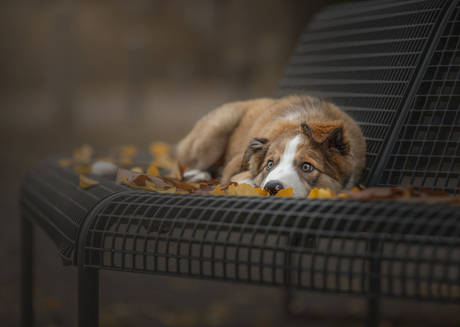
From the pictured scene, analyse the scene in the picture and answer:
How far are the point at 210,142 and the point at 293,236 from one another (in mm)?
2379

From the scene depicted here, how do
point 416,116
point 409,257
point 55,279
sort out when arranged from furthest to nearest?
1. point 55,279
2. point 416,116
3. point 409,257

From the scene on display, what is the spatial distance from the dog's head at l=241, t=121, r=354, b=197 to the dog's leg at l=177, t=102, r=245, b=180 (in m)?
1.17

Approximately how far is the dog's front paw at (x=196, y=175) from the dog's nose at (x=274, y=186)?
4.17 feet

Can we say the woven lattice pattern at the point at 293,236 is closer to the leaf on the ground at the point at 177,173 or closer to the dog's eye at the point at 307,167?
the dog's eye at the point at 307,167

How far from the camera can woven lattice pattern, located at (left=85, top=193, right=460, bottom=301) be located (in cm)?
173

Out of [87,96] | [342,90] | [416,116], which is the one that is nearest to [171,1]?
[87,96]

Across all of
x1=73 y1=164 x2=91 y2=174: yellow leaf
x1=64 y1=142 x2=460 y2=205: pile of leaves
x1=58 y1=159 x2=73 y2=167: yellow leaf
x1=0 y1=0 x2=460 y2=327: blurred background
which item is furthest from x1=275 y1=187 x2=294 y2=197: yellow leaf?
x1=0 y1=0 x2=460 y2=327: blurred background

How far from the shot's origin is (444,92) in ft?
9.80

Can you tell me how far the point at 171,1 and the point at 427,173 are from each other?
13.9 m

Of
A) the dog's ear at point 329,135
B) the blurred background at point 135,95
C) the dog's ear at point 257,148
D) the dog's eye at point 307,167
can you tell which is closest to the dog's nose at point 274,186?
the dog's eye at point 307,167

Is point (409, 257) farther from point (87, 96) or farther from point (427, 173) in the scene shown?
point (87, 96)

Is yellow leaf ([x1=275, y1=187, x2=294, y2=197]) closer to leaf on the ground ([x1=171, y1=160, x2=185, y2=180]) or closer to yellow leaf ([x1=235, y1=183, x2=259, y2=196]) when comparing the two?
yellow leaf ([x1=235, y1=183, x2=259, y2=196])

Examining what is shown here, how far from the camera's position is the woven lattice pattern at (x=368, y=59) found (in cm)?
322

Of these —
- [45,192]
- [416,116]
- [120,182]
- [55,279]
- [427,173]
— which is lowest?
[55,279]
